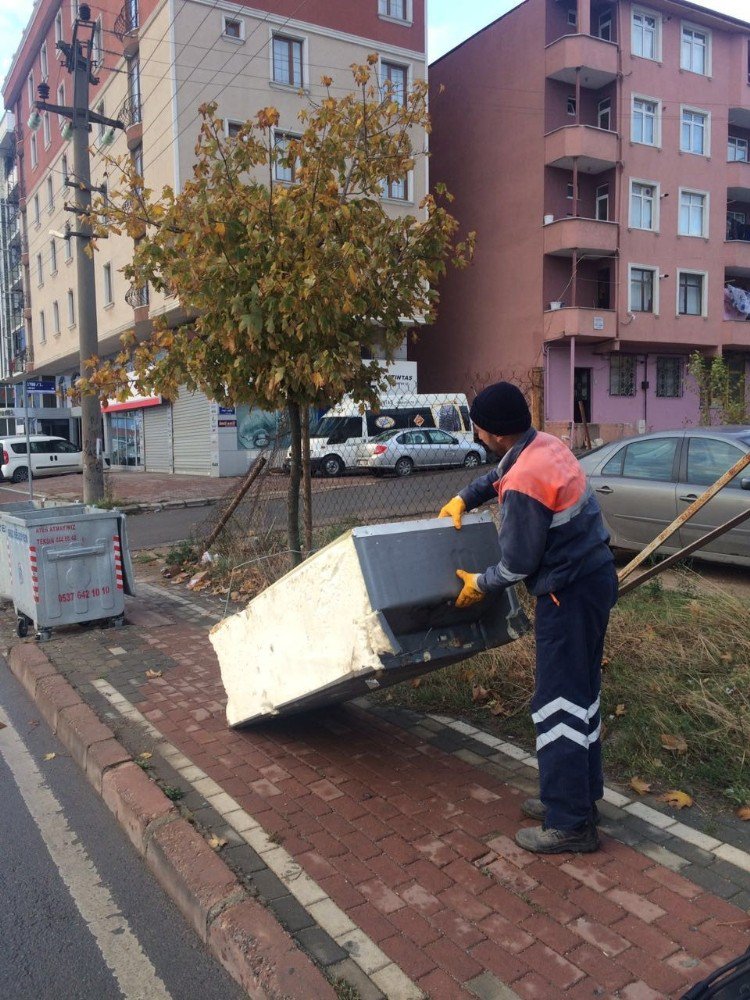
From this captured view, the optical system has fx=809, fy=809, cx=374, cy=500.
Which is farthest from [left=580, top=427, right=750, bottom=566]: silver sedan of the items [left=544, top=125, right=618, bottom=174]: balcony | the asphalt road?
[left=544, top=125, right=618, bottom=174]: balcony

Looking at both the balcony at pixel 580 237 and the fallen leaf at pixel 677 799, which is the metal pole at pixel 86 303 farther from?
the balcony at pixel 580 237

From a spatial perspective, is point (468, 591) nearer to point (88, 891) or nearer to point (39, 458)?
point (88, 891)

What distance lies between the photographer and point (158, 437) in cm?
3144

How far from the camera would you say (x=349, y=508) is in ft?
47.6

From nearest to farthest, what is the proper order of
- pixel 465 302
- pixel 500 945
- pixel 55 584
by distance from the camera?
pixel 500 945
pixel 55 584
pixel 465 302

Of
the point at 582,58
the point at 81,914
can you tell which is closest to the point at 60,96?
the point at 582,58

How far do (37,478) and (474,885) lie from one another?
30.5 metres

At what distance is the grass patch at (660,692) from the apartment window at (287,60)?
85.7 ft

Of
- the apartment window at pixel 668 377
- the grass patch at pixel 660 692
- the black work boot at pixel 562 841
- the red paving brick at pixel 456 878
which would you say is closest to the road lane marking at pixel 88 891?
the red paving brick at pixel 456 878

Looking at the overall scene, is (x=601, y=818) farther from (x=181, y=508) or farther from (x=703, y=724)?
(x=181, y=508)

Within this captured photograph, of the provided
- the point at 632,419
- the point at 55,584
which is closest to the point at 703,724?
the point at 55,584

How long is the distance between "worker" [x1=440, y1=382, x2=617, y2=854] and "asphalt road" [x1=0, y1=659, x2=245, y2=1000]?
4.55 ft

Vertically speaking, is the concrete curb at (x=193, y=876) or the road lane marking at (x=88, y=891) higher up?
the concrete curb at (x=193, y=876)

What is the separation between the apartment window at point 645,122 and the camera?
99.7 ft
